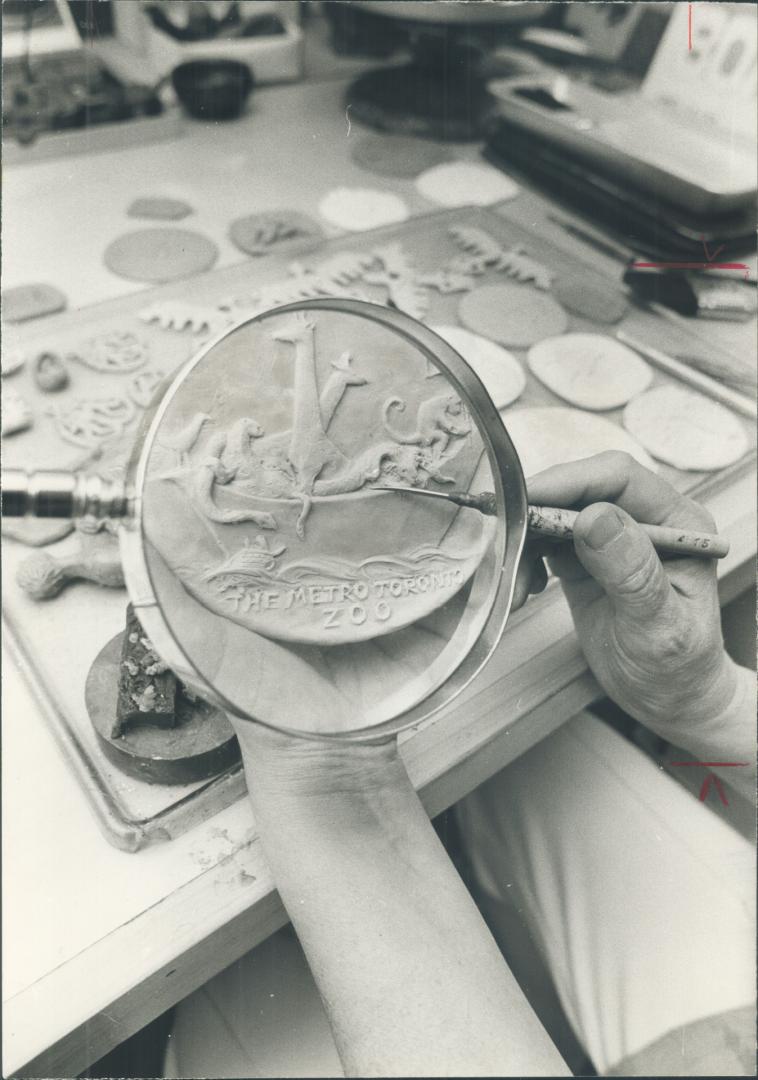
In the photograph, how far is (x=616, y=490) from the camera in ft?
2.93

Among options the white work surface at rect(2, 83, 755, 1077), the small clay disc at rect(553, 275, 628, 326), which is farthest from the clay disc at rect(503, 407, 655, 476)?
the small clay disc at rect(553, 275, 628, 326)

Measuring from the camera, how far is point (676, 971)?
0.89m

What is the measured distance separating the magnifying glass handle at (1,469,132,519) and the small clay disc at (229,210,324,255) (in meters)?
1.01

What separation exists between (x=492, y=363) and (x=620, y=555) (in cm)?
63

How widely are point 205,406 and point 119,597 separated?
15.2 inches

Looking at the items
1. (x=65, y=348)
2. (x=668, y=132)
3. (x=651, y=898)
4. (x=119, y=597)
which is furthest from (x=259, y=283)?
(x=651, y=898)

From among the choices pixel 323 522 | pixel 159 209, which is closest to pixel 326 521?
pixel 323 522

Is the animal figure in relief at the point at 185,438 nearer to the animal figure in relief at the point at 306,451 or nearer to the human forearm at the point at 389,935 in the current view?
the animal figure in relief at the point at 306,451

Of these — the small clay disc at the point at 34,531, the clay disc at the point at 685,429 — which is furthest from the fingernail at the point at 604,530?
the small clay disc at the point at 34,531

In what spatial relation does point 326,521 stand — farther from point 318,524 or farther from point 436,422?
point 436,422

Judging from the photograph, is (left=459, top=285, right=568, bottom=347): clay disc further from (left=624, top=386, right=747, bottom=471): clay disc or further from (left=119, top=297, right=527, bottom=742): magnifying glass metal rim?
(left=119, top=297, right=527, bottom=742): magnifying glass metal rim

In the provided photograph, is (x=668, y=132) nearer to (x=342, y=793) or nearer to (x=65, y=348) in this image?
(x=65, y=348)

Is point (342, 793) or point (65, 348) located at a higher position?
point (65, 348)

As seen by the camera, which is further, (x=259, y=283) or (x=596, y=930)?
(x=259, y=283)
